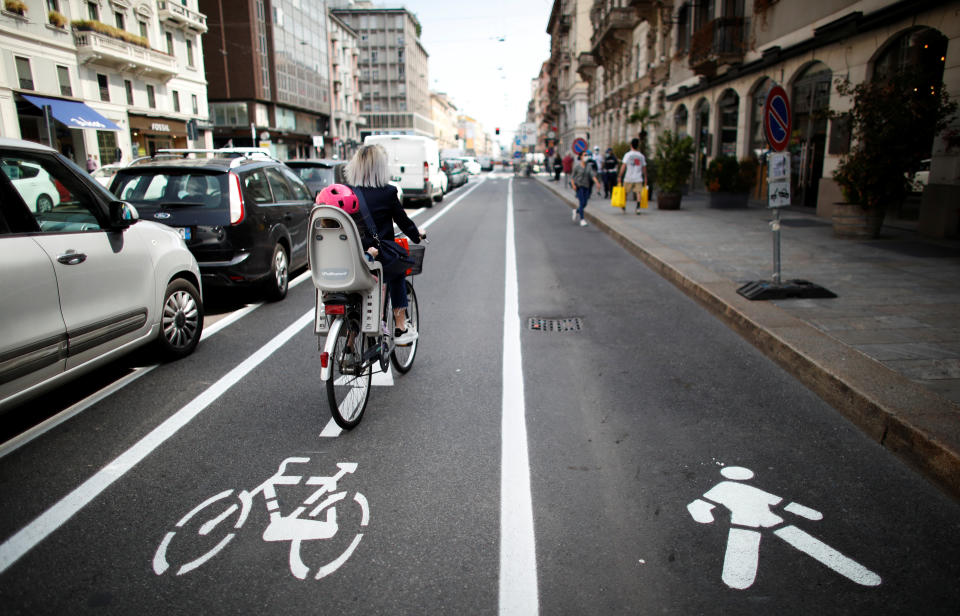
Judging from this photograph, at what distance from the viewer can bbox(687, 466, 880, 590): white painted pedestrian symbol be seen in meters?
2.64

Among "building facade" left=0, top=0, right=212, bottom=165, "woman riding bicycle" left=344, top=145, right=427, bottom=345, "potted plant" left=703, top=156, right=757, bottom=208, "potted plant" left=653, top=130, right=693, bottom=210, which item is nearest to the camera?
"woman riding bicycle" left=344, top=145, right=427, bottom=345

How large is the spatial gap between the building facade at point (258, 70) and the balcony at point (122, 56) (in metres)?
12.3

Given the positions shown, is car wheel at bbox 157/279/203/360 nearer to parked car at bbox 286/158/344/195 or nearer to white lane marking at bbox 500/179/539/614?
white lane marking at bbox 500/179/539/614

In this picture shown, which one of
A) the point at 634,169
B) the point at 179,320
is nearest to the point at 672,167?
A: the point at 634,169

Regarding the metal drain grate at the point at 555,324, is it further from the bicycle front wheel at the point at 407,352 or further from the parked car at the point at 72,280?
the parked car at the point at 72,280

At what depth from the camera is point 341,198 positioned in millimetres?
4148

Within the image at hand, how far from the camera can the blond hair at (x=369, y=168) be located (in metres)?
4.32

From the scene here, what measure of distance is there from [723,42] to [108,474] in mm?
21966

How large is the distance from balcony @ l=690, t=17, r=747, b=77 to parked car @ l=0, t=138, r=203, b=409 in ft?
65.5

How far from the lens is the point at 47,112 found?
14.6m

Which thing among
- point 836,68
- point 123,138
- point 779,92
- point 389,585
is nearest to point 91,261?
point 389,585

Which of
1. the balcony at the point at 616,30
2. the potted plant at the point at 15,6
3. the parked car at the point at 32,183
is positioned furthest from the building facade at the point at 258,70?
the parked car at the point at 32,183

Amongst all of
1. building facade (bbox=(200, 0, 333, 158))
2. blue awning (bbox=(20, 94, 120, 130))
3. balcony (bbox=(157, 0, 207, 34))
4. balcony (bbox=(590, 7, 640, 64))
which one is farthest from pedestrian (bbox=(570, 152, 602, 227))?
building facade (bbox=(200, 0, 333, 158))

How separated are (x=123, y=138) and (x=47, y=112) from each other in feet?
85.3
